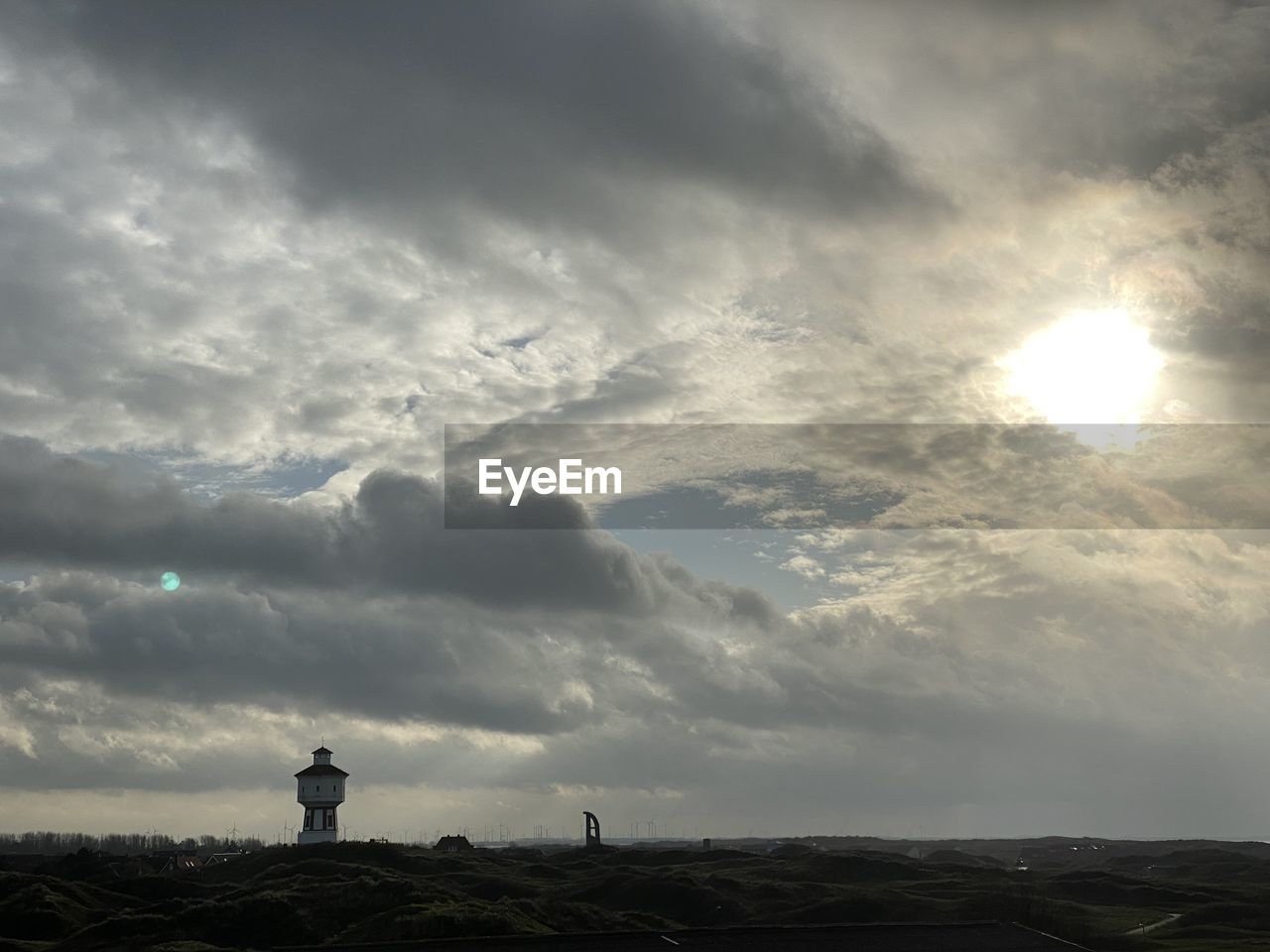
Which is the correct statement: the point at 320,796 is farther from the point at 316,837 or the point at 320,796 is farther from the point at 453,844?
the point at 453,844

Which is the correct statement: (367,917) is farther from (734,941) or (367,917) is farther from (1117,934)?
(1117,934)

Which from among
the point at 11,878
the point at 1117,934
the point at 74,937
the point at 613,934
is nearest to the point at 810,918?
the point at 1117,934

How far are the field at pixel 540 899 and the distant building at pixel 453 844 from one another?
1130 inches

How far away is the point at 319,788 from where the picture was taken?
12100 centimetres

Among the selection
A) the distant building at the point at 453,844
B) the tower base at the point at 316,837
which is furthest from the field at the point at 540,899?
the distant building at the point at 453,844

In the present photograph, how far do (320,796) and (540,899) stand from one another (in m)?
47.0

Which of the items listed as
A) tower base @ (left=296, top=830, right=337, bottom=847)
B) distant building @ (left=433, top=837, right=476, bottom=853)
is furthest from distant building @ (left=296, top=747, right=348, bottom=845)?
distant building @ (left=433, top=837, right=476, bottom=853)

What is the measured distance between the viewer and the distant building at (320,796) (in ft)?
396

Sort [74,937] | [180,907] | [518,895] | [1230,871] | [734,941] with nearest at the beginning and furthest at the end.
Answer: [734,941], [74,937], [180,907], [518,895], [1230,871]

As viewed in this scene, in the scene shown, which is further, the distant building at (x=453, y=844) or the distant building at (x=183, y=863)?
the distant building at (x=453, y=844)

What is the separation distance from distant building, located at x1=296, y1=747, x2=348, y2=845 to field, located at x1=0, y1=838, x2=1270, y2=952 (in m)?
2.34

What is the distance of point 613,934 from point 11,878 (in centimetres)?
5873

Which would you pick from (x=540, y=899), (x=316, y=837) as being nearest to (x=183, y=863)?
(x=316, y=837)

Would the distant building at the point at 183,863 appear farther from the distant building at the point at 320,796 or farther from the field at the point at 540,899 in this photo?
the distant building at the point at 320,796
